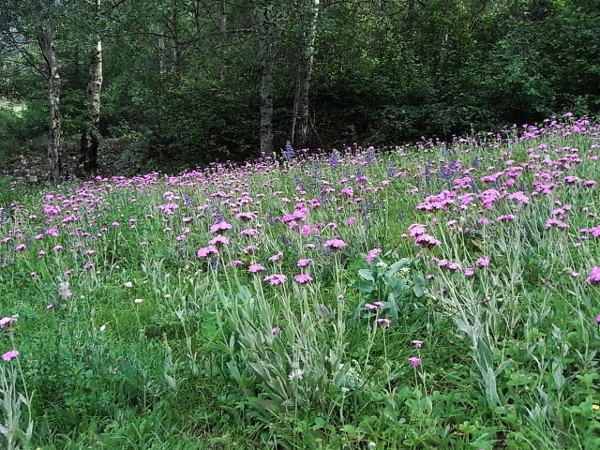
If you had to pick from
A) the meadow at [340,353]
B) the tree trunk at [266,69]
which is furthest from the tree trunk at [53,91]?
the meadow at [340,353]

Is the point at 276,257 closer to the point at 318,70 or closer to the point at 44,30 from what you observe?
the point at 44,30

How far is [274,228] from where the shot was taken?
5.07m

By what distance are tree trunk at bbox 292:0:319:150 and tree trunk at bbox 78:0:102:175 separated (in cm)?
591

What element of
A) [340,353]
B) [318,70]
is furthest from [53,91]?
[340,353]

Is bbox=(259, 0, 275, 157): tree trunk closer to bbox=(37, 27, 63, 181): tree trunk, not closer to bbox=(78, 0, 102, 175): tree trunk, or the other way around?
bbox=(37, 27, 63, 181): tree trunk

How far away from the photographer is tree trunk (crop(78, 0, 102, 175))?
47.0 ft

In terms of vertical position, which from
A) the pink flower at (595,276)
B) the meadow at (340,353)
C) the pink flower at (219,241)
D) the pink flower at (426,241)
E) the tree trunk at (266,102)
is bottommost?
the meadow at (340,353)

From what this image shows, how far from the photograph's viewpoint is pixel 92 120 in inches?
581

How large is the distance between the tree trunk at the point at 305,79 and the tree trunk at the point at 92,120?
233 inches

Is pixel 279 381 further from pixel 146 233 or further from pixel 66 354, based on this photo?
pixel 146 233

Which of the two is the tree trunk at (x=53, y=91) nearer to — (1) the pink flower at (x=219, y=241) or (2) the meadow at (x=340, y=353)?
(2) the meadow at (x=340, y=353)

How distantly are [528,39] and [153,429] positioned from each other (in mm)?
13267

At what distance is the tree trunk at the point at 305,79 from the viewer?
1064 cm

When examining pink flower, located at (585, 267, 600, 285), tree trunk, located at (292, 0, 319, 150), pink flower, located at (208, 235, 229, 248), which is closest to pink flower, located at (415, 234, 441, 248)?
pink flower, located at (585, 267, 600, 285)
